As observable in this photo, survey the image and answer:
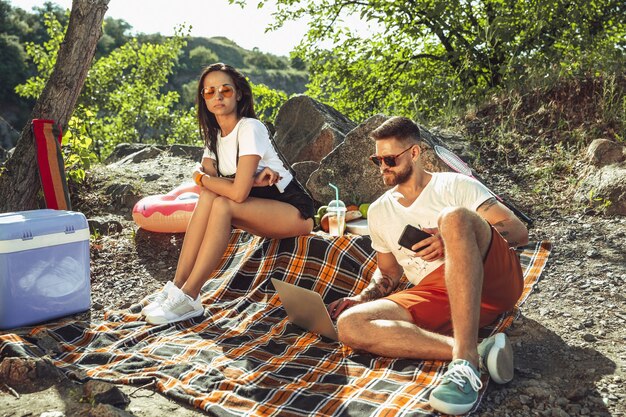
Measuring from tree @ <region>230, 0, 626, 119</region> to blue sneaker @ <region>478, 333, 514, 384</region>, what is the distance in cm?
512

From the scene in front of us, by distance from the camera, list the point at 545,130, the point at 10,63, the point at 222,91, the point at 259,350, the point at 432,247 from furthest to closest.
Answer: the point at 10,63 < the point at 545,130 < the point at 222,91 < the point at 259,350 < the point at 432,247

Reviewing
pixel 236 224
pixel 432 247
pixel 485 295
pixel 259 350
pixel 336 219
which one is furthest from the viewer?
pixel 336 219

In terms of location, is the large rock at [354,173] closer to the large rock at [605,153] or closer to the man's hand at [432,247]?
the large rock at [605,153]

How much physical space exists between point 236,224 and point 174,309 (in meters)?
0.66

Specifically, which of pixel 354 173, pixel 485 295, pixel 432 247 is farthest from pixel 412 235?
pixel 354 173

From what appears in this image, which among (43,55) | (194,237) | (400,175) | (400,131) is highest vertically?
(43,55)

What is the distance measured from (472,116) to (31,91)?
39.7ft

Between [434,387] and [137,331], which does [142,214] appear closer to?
[137,331]

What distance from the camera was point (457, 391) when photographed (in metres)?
2.33

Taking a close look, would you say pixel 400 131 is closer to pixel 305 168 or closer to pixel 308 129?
pixel 305 168

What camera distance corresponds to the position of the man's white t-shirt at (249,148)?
149 inches

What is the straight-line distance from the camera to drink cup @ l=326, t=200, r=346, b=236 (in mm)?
4379

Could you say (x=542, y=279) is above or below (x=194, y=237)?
below

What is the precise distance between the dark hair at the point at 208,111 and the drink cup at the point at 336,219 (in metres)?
0.88
